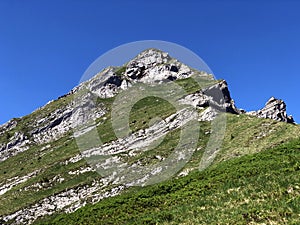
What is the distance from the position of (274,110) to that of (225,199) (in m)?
126

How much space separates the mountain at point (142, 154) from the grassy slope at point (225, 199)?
0.54ft

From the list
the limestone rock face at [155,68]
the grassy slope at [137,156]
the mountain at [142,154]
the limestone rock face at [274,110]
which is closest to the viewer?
the mountain at [142,154]

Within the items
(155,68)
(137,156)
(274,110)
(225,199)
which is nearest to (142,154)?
(137,156)

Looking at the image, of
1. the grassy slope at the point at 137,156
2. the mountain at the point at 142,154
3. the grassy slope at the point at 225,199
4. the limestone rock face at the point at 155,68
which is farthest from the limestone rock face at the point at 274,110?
the grassy slope at the point at 225,199

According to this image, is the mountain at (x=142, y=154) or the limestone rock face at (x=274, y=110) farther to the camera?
the limestone rock face at (x=274, y=110)

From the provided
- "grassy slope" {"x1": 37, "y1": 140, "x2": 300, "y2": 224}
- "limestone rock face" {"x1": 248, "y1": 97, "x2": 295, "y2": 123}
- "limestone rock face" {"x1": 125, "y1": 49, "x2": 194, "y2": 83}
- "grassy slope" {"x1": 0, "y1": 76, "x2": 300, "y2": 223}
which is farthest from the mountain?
"limestone rock face" {"x1": 125, "y1": 49, "x2": 194, "y2": 83}

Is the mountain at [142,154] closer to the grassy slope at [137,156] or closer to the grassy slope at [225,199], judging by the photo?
the grassy slope at [225,199]

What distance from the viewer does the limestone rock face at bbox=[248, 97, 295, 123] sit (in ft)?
450

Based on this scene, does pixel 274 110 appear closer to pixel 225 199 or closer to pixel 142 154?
pixel 142 154

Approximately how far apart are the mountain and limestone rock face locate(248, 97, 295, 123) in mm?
420

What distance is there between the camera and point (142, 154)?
8256cm

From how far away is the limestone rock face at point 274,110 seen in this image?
13712 cm

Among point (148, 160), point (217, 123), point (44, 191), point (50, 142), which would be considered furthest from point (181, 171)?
point (50, 142)

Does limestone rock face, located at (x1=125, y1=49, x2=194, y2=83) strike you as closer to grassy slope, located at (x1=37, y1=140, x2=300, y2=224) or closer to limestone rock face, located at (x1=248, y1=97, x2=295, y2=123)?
limestone rock face, located at (x1=248, y1=97, x2=295, y2=123)
